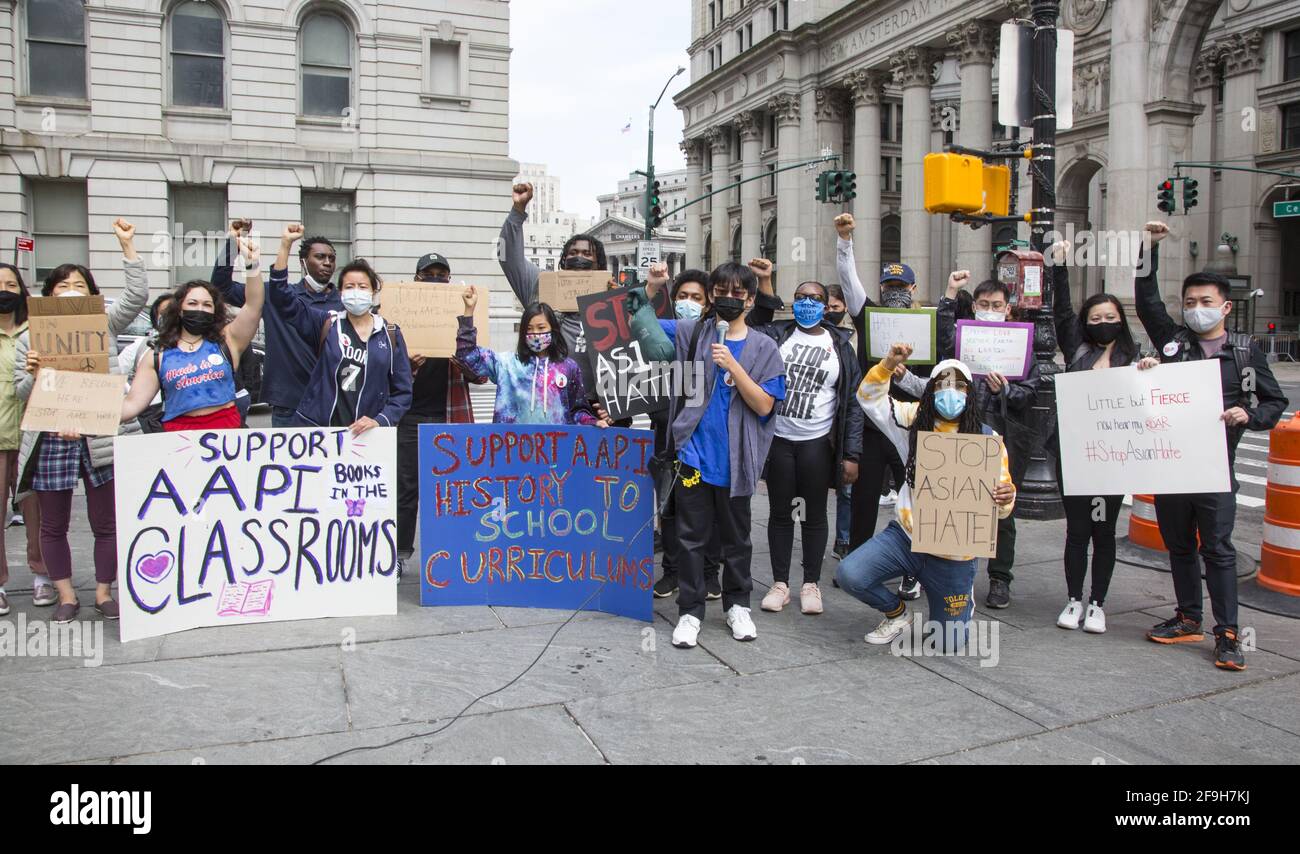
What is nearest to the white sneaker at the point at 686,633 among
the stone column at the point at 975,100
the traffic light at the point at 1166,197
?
the traffic light at the point at 1166,197

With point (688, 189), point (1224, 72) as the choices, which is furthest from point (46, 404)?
point (688, 189)

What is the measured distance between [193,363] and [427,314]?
157 centimetres

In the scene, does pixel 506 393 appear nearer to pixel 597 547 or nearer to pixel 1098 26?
pixel 597 547

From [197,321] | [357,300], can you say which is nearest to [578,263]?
[357,300]

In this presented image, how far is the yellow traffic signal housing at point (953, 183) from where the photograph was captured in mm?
9703

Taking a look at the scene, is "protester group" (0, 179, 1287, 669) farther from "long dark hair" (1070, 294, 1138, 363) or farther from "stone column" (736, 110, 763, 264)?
"stone column" (736, 110, 763, 264)

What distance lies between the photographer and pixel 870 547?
5.20 m

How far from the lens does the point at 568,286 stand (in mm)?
6539

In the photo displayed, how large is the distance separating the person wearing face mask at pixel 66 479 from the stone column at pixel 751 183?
55.1 metres

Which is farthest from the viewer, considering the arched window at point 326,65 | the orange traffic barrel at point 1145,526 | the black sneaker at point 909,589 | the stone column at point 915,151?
the stone column at point 915,151

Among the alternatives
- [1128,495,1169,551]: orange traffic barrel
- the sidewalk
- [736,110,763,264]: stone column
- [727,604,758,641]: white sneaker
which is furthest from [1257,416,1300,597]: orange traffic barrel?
[736,110,763,264]: stone column

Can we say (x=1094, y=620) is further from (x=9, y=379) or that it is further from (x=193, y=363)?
(x=9, y=379)

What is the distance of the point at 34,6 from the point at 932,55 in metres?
33.8

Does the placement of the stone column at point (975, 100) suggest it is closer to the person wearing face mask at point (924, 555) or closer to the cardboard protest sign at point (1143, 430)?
the cardboard protest sign at point (1143, 430)
